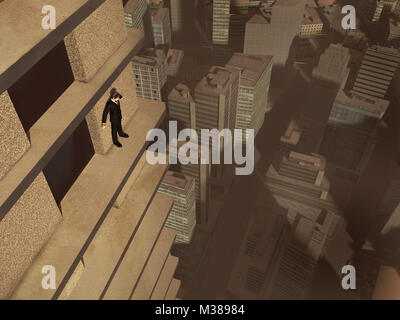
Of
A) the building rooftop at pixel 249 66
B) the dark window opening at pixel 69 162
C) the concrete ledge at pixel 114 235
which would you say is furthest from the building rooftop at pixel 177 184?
the dark window opening at pixel 69 162

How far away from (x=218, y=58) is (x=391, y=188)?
354 feet

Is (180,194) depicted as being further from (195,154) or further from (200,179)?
(200,179)

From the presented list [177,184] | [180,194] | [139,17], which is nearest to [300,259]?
[180,194]

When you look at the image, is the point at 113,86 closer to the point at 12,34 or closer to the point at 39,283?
the point at 12,34

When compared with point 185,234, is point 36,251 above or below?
above

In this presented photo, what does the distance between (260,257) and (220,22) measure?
119 m

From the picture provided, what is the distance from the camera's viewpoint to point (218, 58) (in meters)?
186

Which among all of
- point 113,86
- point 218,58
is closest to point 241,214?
point 218,58

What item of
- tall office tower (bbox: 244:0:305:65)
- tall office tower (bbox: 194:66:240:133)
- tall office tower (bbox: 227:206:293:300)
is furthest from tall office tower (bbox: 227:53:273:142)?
tall office tower (bbox: 227:206:293:300)

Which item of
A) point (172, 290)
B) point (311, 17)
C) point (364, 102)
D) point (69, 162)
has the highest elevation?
point (69, 162)

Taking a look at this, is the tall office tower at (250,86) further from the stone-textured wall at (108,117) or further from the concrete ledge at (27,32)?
the concrete ledge at (27,32)

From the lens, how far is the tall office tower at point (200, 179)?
340 ft

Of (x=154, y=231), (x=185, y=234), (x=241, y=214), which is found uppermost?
(x=154, y=231)

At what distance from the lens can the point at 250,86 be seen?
12912 cm
